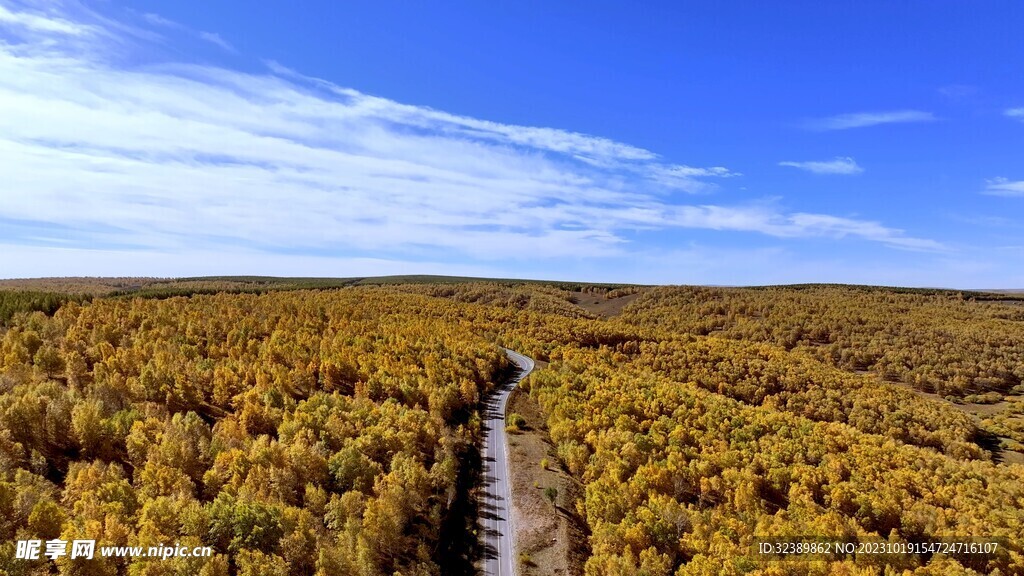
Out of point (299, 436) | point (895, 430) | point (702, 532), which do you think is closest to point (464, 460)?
point (299, 436)

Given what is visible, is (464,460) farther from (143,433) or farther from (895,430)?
(895,430)

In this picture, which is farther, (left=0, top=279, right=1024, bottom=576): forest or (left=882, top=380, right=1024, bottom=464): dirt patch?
(left=882, top=380, right=1024, bottom=464): dirt patch

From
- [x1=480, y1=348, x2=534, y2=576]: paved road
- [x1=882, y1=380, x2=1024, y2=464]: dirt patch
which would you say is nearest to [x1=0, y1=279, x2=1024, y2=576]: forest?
[x1=882, y1=380, x2=1024, y2=464]: dirt patch

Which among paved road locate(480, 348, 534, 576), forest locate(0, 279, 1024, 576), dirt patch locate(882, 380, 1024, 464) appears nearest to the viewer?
forest locate(0, 279, 1024, 576)

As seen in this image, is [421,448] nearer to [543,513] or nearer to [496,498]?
[496,498]

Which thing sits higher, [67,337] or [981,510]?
[67,337]

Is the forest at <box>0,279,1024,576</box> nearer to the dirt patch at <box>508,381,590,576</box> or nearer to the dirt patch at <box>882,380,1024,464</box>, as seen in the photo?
the dirt patch at <box>882,380,1024,464</box>
